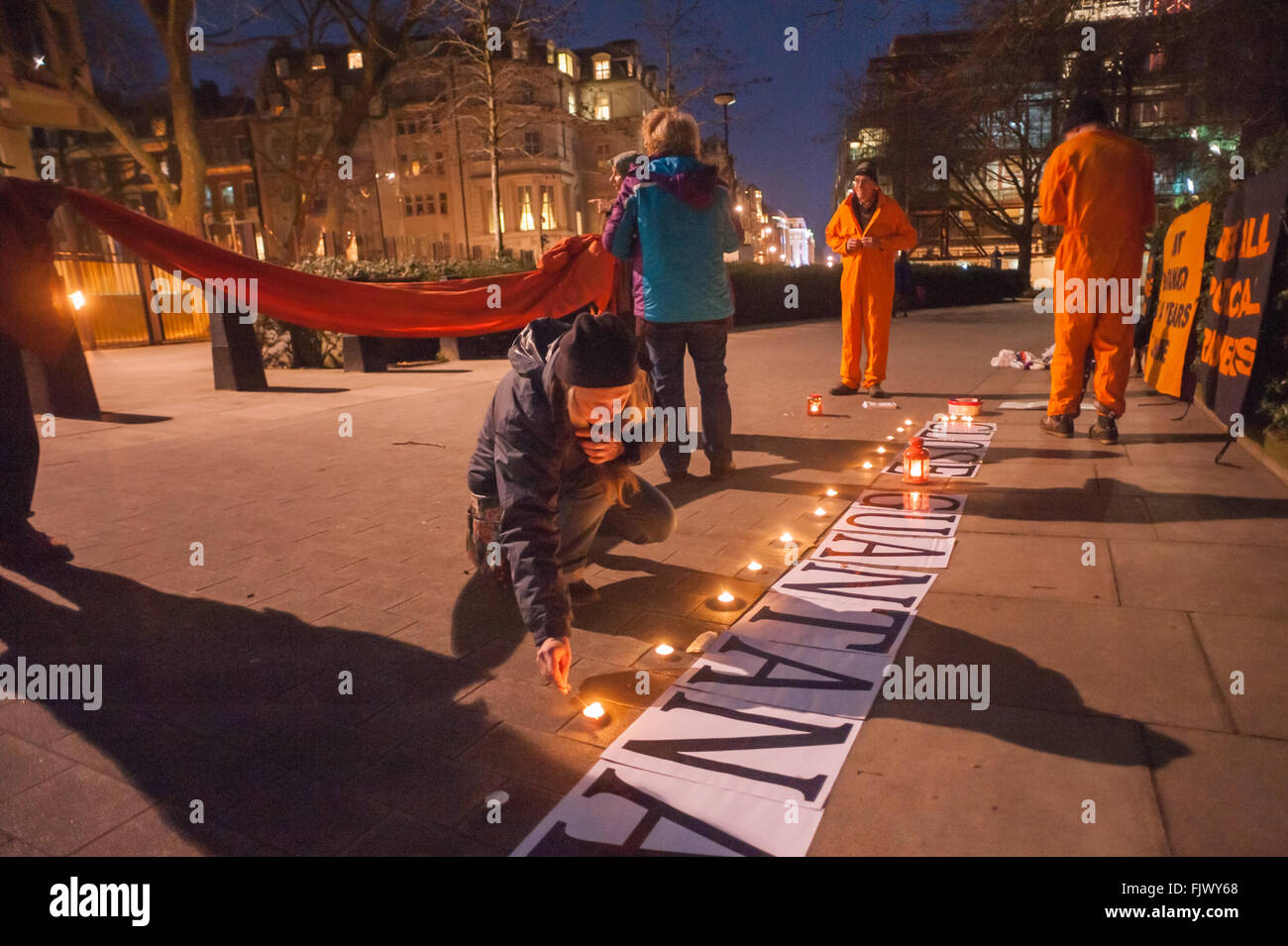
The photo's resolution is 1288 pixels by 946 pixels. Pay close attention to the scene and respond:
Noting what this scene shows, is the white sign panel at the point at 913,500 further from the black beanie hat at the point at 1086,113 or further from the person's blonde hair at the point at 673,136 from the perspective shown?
the black beanie hat at the point at 1086,113

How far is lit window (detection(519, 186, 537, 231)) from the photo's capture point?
49625 millimetres

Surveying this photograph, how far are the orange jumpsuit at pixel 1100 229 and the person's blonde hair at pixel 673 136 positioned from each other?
238cm

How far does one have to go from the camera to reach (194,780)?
2.06 meters

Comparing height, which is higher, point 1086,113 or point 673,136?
point 1086,113

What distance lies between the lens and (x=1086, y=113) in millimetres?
5562

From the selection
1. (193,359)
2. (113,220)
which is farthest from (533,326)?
(193,359)

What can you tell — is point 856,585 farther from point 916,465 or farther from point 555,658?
point 916,465

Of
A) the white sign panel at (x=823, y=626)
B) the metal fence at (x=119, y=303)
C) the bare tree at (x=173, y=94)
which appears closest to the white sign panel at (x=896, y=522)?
the white sign panel at (x=823, y=626)

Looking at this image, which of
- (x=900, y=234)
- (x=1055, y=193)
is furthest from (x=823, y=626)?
(x=900, y=234)

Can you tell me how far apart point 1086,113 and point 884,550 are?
12.8 ft

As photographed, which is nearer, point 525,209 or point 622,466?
point 622,466

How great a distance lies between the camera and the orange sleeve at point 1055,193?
5.38 m

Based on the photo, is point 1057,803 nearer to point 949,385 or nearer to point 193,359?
point 949,385

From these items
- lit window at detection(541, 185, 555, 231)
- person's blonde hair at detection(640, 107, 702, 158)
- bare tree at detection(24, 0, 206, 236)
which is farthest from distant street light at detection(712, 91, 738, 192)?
lit window at detection(541, 185, 555, 231)
